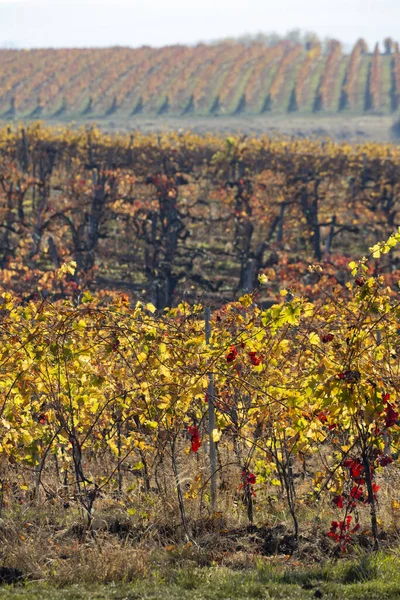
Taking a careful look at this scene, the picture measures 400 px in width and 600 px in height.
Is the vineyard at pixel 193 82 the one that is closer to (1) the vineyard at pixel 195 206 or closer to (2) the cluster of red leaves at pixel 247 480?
(1) the vineyard at pixel 195 206

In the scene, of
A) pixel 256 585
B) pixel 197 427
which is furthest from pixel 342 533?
pixel 197 427

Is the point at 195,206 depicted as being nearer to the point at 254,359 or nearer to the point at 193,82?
the point at 254,359

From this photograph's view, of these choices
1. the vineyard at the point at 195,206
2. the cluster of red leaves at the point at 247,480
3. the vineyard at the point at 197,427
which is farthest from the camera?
the vineyard at the point at 195,206

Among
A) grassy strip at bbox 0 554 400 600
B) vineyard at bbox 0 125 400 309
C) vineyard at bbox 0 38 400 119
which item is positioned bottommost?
grassy strip at bbox 0 554 400 600

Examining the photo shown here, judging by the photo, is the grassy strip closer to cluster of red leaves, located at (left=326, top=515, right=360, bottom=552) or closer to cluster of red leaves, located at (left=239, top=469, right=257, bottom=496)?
cluster of red leaves, located at (left=326, top=515, right=360, bottom=552)

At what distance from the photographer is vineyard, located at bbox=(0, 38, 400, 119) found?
240 feet

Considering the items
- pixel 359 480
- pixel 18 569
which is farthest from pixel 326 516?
pixel 18 569

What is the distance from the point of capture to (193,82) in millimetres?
78938

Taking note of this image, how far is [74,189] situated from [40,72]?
60.2 meters

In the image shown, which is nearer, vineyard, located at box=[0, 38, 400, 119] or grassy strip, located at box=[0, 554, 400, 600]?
grassy strip, located at box=[0, 554, 400, 600]

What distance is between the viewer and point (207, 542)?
7.16 meters

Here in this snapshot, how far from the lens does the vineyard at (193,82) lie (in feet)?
240

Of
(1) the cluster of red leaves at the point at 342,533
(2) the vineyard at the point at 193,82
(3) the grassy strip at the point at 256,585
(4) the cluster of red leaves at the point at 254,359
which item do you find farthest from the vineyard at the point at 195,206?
(2) the vineyard at the point at 193,82

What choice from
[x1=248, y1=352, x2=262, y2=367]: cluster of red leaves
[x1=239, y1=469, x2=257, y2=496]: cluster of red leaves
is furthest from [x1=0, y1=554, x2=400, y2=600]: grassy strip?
[x1=248, y1=352, x2=262, y2=367]: cluster of red leaves
